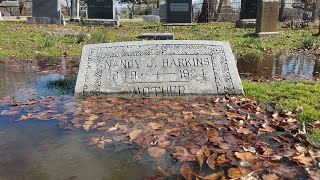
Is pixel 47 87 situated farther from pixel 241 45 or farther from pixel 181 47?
pixel 241 45

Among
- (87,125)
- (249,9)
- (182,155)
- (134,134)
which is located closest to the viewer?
(182,155)

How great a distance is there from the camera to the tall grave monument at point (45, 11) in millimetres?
19609

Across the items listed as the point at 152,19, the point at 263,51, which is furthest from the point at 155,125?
the point at 152,19

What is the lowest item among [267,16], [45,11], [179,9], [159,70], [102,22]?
[159,70]

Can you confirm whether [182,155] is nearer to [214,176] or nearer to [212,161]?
[212,161]

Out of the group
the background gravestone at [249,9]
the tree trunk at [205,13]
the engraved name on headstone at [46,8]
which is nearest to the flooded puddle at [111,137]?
the engraved name on headstone at [46,8]

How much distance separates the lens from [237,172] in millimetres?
2340

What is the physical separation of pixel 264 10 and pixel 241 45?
3.99 meters

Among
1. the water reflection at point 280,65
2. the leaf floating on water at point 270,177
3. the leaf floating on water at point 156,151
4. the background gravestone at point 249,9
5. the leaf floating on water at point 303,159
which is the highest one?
the background gravestone at point 249,9

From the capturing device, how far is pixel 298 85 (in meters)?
4.97

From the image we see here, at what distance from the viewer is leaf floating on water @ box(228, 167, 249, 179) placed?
2.28m

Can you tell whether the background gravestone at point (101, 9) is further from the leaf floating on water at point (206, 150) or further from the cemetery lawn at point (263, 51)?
the leaf floating on water at point (206, 150)

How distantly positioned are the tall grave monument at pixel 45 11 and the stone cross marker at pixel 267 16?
39.0ft

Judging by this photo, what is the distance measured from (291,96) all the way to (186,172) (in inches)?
103
